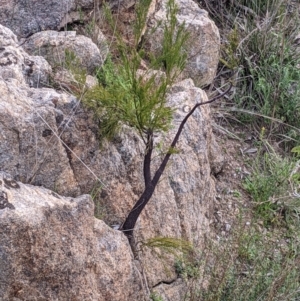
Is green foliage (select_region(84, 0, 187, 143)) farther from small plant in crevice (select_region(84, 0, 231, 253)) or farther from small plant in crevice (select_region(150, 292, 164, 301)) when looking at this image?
small plant in crevice (select_region(150, 292, 164, 301))

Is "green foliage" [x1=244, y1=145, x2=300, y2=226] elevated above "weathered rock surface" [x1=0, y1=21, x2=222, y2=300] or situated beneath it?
situated beneath

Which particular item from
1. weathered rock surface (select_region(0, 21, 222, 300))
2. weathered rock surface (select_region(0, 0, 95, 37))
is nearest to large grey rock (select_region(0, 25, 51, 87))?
weathered rock surface (select_region(0, 21, 222, 300))

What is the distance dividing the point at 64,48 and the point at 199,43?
4.21 ft

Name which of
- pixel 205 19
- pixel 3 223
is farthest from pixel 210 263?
pixel 205 19

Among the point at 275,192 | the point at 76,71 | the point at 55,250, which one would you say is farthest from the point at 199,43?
the point at 55,250

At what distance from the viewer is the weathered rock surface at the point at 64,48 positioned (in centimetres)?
308

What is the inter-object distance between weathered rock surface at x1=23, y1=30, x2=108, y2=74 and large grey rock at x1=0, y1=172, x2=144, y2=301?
96cm

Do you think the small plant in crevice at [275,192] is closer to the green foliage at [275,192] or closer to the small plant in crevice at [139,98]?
the green foliage at [275,192]

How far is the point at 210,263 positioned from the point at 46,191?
1151mm

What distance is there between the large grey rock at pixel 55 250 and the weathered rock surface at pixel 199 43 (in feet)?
5.97

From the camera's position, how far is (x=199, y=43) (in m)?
4.11

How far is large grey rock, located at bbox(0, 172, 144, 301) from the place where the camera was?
80.9 inches

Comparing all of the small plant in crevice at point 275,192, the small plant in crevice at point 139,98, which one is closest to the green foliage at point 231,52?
the small plant in crevice at point 275,192

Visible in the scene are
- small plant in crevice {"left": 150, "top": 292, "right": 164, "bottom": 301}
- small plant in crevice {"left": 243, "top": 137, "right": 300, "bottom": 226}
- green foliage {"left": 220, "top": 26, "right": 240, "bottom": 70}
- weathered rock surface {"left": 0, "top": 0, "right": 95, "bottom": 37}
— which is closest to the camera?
small plant in crevice {"left": 150, "top": 292, "right": 164, "bottom": 301}
